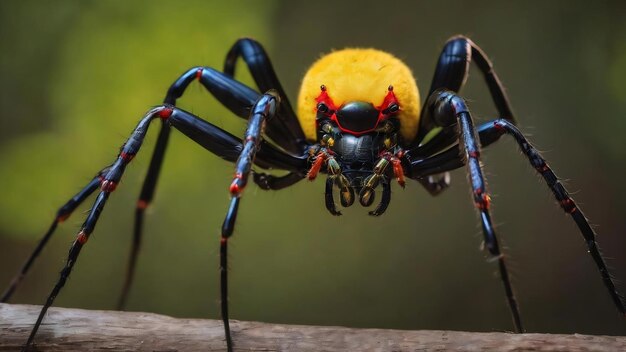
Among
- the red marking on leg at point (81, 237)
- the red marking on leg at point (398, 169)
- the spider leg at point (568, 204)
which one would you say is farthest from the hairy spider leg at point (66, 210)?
the spider leg at point (568, 204)

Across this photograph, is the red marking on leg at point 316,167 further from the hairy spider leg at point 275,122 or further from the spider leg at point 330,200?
the hairy spider leg at point 275,122

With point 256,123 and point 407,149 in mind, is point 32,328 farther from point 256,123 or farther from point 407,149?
point 407,149

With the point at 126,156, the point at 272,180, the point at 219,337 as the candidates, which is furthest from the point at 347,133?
the point at 219,337

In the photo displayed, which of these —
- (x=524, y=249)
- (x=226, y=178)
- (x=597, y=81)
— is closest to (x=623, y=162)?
(x=597, y=81)

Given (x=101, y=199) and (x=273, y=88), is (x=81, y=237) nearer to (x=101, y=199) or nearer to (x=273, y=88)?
(x=101, y=199)

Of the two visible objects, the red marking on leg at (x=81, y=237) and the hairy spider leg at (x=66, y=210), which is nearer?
the red marking on leg at (x=81, y=237)

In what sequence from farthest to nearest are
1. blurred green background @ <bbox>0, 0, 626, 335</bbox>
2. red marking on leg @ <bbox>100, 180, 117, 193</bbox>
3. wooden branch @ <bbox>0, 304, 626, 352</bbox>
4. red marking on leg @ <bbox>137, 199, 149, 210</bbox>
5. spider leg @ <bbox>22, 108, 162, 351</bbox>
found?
1. blurred green background @ <bbox>0, 0, 626, 335</bbox>
2. red marking on leg @ <bbox>137, 199, 149, 210</bbox>
3. red marking on leg @ <bbox>100, 180, 117, 193</bbox>
4. spider leg @ <bbox>22, 108, 162, 351</bbox>
5. wooden branch @ <bbox>0, 304, 626, 352</bbox>

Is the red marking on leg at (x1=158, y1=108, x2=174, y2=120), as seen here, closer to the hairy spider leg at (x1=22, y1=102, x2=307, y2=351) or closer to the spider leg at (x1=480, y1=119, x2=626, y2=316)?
the hairy spider leg at (x1=22, y1=102, x2=307, y2=351)

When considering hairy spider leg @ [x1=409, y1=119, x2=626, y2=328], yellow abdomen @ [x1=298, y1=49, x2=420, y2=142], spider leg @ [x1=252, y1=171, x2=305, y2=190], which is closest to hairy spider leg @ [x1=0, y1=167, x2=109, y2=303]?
spider leg @ [x1=252, y1=171, x2=305, y2=190]
